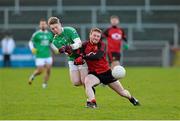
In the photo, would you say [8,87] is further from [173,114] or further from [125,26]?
[125,26]

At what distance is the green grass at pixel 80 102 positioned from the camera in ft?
42.8

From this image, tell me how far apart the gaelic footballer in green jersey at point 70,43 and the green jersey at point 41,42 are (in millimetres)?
8007

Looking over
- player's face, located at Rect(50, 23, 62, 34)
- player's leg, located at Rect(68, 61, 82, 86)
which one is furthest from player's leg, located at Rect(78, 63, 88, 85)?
player's face, located at Rect(50, 23, 62, 34)

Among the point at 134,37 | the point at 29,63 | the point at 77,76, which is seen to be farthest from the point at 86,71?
the point at 134,37

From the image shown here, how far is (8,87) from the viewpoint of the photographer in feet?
70.6

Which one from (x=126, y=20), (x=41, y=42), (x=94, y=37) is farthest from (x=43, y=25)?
(x=126, y=20)

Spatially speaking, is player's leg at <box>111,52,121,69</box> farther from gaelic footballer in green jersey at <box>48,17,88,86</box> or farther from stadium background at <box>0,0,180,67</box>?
stadium background at <box>0,0,180,67</box>

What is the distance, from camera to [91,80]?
1431 cm

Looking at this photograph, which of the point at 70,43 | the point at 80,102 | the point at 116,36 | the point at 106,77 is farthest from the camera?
the point at 116,36

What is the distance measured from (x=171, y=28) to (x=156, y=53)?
2345 mm

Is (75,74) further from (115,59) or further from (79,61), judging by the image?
(115,59)

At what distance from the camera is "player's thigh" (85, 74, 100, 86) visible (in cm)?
1427

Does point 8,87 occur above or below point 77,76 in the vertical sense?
below

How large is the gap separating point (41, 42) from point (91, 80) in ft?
30.3
